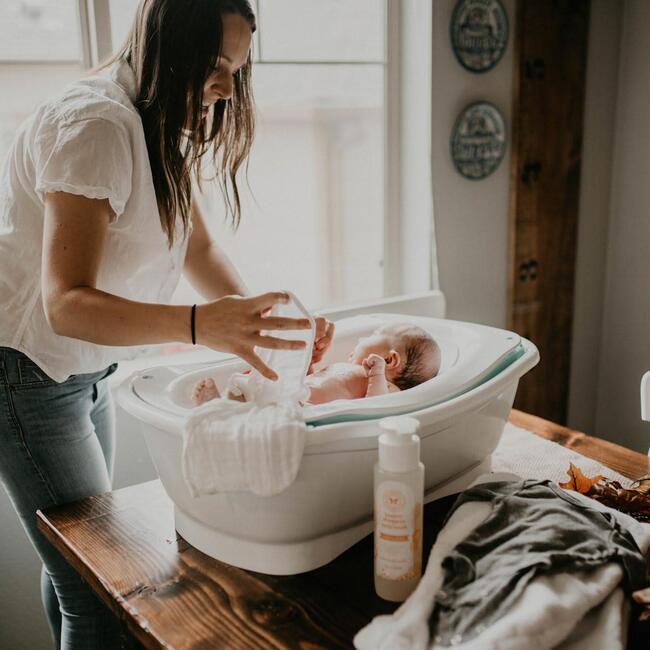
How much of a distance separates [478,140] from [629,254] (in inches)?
30.7

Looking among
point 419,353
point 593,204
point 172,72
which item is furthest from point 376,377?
point 593,204

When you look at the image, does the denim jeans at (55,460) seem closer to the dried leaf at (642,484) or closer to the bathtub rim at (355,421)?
the bathtub rim at (355,421)

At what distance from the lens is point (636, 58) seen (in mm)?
2408

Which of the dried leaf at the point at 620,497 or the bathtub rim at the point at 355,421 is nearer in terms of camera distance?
the bathtub rim at the point at 355,421

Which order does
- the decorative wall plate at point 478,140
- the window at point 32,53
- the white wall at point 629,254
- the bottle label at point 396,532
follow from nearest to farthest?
the bottle label at point 396,532
the window at point 32,53
the decorative wall plate at point 478,140
the white wall at point 629,254

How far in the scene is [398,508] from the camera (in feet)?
2.53

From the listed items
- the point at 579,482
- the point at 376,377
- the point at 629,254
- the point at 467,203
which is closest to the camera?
the point at 579,482

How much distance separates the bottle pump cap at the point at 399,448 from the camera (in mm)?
761

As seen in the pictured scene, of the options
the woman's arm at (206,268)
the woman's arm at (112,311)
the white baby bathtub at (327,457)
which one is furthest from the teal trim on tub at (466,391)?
the woman's arm at (206,268)

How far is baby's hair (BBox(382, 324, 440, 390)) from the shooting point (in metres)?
1.27

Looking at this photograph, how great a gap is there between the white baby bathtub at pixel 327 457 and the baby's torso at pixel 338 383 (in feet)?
0.69

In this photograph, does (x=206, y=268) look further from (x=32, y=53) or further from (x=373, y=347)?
(x=32, y=53)

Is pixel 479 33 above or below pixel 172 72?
above

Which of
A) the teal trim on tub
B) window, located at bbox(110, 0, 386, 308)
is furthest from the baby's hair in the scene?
window, located at bbox(110, 0, 386, 308)
